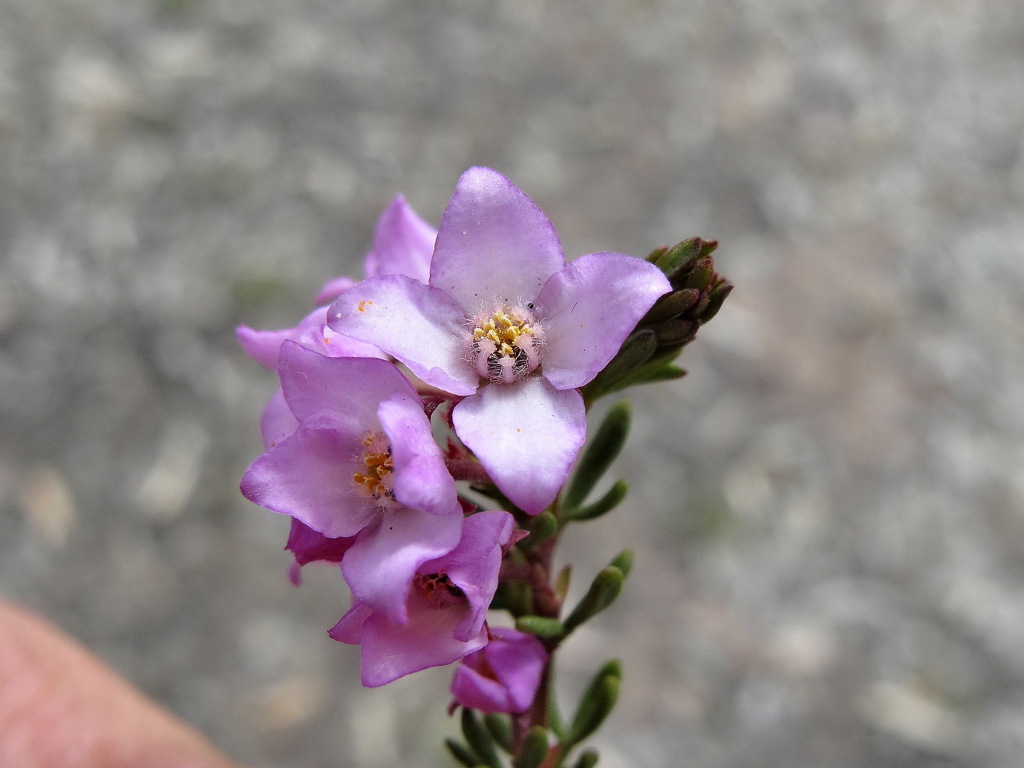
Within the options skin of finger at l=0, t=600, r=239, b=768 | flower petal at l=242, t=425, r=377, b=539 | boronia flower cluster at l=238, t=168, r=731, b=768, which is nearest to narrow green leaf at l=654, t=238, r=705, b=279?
boronia flower cluster at l=238, t=168, r=731, b=768

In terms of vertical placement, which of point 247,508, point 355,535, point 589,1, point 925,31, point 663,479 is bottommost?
point 355,535

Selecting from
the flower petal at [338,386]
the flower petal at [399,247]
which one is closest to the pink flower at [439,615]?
the flower petal at [338,386]

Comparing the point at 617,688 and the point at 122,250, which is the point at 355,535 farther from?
the point at 122,250

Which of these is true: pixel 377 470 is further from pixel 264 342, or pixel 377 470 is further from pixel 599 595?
pixel 599 595

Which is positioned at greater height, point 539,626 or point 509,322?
point 509,322

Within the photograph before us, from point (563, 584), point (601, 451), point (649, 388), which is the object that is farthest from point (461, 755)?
point (649, 388)

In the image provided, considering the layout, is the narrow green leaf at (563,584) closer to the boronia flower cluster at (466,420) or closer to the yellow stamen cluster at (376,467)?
the boronia flower cluster at (466,420)

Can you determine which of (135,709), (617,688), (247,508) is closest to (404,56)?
(247,508)
